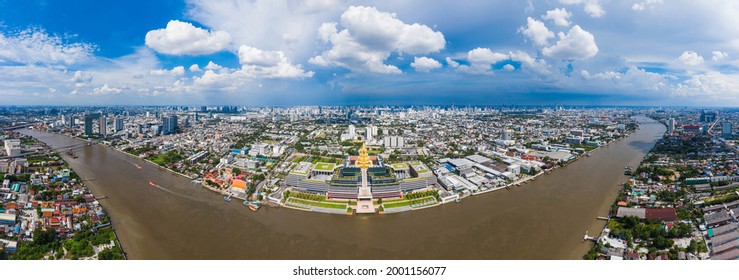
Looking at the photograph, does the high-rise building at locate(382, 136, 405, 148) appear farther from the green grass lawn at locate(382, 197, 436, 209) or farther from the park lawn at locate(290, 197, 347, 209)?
the park lawn at locate(290, 197, 347, 209)

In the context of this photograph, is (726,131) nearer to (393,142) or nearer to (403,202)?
(393,142)

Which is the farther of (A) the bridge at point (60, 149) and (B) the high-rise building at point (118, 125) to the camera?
(B) the high-rise building at point (118, 125)

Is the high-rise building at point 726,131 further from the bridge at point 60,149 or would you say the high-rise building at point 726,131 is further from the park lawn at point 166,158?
the bridge at point 60,149

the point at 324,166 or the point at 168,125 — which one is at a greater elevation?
the point at 168,125

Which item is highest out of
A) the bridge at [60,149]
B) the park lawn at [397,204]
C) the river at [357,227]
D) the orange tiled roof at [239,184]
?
the bridge at [60,149]

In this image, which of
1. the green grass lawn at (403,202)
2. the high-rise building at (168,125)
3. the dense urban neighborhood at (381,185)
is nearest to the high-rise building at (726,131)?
the dense urban neighborhood at (381,185)

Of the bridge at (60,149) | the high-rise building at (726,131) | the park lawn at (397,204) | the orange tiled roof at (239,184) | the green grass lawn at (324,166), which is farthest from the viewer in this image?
the high-rise building at (726,131)

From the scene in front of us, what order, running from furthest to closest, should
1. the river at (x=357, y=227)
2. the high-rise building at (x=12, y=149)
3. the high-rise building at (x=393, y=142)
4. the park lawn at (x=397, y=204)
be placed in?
the high-rise building at (x=393, y=142), the high-rise building at (x=12, y=149), the park lawn at (x=397, y=204), the river at (x=357, y=227)

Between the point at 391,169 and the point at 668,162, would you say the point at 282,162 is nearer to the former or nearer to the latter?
the point at 391,169

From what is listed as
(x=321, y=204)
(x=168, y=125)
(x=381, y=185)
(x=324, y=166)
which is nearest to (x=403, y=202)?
(x=381, y=185)
